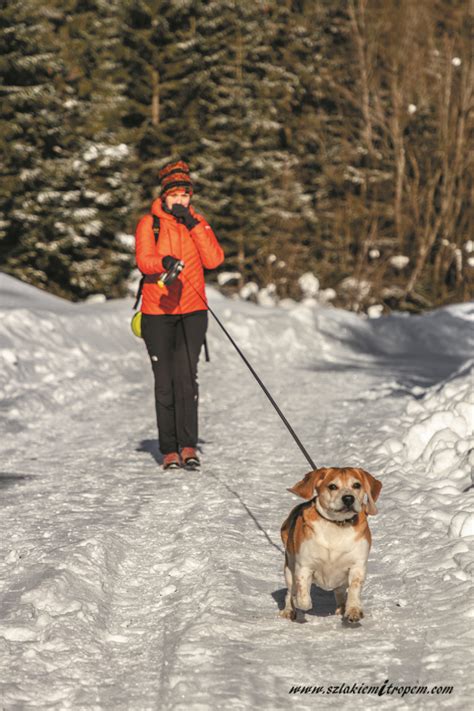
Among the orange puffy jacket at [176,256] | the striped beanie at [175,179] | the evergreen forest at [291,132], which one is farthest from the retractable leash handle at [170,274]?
the evergreen forest at [291,132]

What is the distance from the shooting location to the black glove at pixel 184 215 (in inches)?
302

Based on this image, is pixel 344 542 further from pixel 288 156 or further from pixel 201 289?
pixel 288 156

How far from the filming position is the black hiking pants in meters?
7.96

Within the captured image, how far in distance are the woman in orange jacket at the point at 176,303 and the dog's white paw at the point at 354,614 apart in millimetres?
3657

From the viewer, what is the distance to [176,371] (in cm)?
805

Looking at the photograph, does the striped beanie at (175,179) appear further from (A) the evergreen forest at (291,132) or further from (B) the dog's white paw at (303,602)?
(A) the evergreen forest at (291,132)

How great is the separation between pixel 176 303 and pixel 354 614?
13.0 ft

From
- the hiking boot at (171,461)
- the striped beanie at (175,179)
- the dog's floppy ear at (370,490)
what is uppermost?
the striped beanie at (175,179)

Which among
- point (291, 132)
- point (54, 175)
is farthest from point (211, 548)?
point (291, 132)

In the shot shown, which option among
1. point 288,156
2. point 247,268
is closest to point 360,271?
point 247,268

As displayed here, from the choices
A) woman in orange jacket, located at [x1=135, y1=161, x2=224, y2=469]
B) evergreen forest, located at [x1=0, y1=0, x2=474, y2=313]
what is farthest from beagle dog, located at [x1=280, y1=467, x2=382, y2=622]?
evergreen forest, located at [x1=0, y1=0, x2=474, y2=313]

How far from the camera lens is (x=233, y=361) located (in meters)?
16.3

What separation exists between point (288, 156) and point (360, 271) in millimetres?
7906

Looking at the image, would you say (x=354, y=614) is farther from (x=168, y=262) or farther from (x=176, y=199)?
(x=176, y=199)
